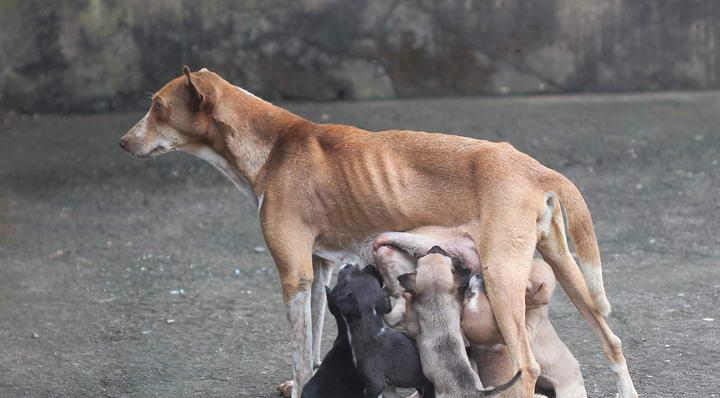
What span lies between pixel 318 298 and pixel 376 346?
2.93ft

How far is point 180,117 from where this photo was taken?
227 inches

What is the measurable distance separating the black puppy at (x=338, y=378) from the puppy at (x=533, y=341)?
0.51 m

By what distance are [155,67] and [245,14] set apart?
0.92 m

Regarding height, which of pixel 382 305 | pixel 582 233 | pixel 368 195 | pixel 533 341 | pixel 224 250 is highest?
pixel 368 195

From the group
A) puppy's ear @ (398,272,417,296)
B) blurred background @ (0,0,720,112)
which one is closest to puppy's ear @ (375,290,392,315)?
puppy's ear @ (398,272,417,296)

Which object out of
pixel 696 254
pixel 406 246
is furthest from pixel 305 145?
pixel 696 254

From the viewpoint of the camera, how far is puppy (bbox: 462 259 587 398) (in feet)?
16.4

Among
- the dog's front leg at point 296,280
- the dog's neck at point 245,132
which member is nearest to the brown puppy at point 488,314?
the dog's front leg at point 296,280

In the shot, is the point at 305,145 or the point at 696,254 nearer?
the point at 305,145

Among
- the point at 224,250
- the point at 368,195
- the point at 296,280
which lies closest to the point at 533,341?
the point at 368,195

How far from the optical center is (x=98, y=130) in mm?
10195

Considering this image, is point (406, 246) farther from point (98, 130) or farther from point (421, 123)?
point (98, 130)

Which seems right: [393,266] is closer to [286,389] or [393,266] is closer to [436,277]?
[436,277]

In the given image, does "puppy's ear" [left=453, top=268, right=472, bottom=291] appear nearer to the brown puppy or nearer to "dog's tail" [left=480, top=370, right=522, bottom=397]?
the brown puppy
